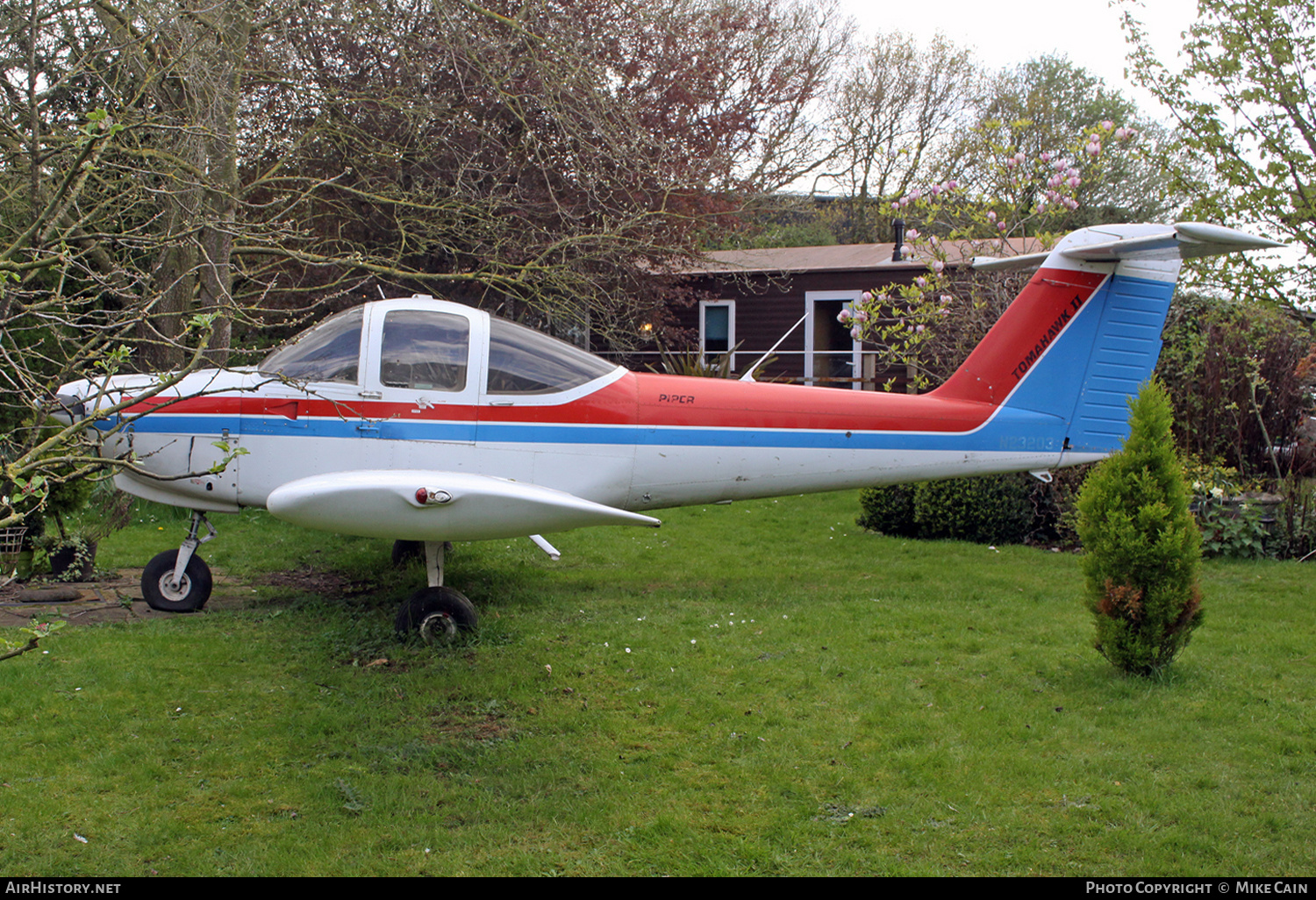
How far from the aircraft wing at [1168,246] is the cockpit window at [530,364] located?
3.22 meters

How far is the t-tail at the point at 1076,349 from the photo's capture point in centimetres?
665

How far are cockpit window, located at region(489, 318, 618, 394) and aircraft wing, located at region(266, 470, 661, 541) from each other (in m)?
1.03

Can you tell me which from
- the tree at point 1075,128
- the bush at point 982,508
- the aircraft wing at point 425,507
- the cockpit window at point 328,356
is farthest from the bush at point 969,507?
the tree at point 1075,128

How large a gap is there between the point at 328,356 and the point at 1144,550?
4.75 meters

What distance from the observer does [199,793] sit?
12.3 feet

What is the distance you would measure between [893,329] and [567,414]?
5789mm

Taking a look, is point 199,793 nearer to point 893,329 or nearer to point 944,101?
point 893,329

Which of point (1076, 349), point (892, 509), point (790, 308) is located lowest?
point (892, 509)

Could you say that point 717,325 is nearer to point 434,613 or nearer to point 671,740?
point 434,613

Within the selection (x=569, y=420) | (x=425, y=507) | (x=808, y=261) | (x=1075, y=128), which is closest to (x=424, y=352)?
(x=569, y=420)

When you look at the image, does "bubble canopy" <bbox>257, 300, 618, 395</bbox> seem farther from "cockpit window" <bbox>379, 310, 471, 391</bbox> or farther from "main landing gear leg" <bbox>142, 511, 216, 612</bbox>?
"main landing gear leg" <bbox>142, 511, 216, 612</bbox>

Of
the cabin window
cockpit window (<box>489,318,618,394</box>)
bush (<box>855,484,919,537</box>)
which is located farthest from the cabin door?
cockpit window (<box>489,318,618,394</box>)

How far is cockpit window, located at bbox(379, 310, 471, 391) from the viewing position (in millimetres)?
5719

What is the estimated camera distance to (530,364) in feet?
19.4
